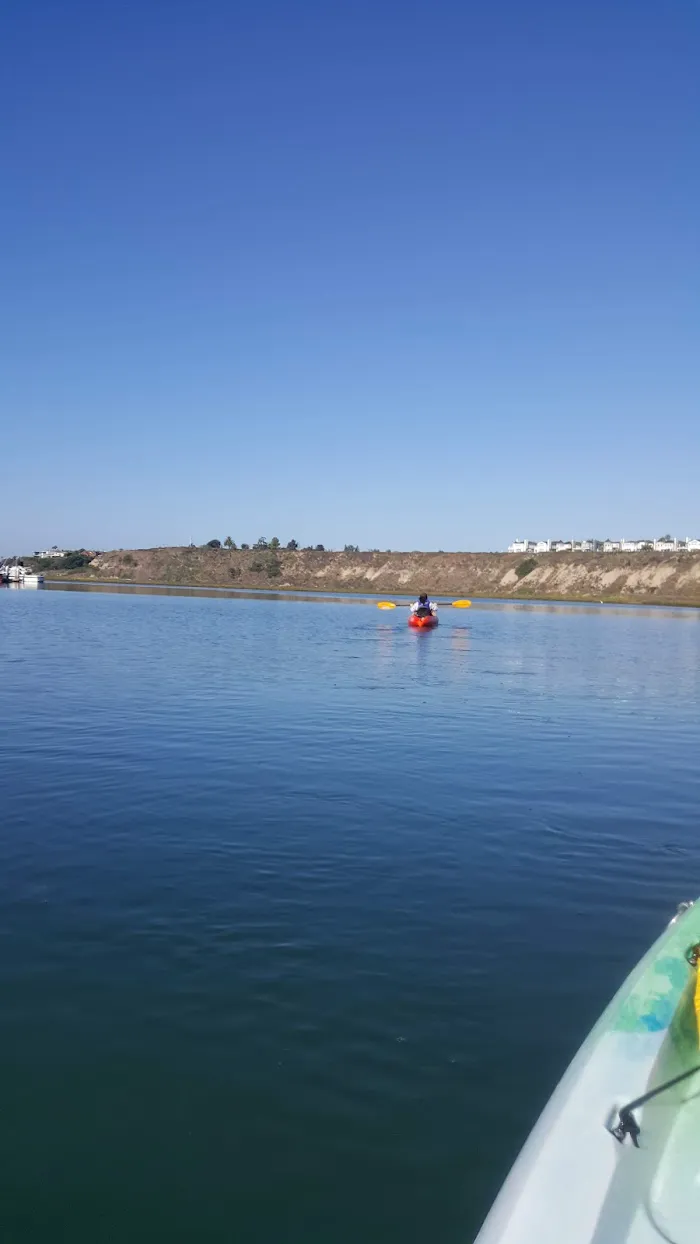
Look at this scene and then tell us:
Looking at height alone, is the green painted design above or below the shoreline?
below

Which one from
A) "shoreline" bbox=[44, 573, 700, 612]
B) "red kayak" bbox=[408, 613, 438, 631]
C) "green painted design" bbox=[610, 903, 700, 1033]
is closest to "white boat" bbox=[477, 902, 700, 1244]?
"green painted design" bbox=[610, 903, 700, 1033]

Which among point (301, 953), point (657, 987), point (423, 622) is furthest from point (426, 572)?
point (657, 987)

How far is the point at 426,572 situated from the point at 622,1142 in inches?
6356

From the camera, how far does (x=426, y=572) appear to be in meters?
165

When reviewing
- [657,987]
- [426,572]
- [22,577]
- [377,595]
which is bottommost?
[657,987]

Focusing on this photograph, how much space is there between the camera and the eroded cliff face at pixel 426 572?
135875mm

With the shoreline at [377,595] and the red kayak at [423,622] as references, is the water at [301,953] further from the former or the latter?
the shoreline at [377,595]

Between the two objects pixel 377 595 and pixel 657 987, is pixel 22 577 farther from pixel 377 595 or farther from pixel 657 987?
pixel 657 987

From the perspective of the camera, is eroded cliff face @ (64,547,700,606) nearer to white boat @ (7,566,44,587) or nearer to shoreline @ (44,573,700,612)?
shoreline @ (44,573,700,612)

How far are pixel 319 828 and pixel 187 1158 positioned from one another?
6977 mm

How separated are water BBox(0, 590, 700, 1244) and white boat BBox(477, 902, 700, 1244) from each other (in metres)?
0.95

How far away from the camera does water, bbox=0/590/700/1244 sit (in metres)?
5.50

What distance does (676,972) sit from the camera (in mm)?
6395

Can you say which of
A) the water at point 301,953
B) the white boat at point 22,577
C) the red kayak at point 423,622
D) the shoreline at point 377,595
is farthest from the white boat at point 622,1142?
the white boat at point 22,577
